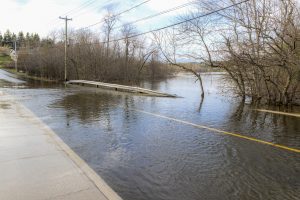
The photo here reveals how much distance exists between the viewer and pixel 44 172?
4.74 m

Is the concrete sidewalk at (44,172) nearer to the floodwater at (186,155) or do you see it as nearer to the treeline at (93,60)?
the floodwater at (186,155)

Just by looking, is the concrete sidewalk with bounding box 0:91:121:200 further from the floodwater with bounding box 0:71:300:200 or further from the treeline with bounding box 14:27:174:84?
the treeline with bounding box 14:27:174:84

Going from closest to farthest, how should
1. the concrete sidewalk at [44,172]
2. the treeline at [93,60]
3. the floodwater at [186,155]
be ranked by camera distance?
the concrete sidewalk at [44,172], the floodwater at [186,155], the treeline at [93,60]

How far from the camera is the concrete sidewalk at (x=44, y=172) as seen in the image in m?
3.92

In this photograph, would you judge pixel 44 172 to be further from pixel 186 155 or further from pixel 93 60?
pixel 93 60

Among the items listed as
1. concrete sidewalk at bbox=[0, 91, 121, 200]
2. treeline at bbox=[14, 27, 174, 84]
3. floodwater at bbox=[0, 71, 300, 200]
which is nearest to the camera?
concrete sidewalk at bbox=[0, 91, 121, 200]

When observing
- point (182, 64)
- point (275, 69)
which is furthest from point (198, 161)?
point (182, 64)

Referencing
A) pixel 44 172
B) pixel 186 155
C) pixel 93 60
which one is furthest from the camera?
pixel 93 60

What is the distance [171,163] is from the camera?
543cm

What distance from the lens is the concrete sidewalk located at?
392 cm

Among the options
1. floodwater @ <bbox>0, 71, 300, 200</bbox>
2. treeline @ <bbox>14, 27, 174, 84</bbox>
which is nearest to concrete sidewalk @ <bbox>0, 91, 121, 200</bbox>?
floodwater @ <bbox>0, 71, 300, 200</bbox>

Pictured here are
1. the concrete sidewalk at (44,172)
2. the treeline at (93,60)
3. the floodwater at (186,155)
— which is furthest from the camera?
the treeline at (93,60)

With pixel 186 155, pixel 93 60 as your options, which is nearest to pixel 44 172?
pixel 186 155

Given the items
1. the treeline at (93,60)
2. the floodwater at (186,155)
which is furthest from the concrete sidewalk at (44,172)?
the treeline at (93,60)
